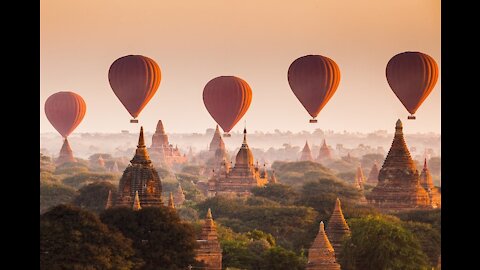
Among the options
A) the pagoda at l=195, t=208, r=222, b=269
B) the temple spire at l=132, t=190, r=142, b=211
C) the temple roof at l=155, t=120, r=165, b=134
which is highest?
the temple roof at l=155, t=120, r=165, b=134

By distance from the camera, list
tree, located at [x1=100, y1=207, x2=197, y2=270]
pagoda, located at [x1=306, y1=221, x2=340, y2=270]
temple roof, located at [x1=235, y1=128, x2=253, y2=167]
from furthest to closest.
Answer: temple roof, located at [x1=235, y1=128, x2=253, y2=167] → pagoda, located at [x1=306, y1=221, x2=340, y2=270] → tree, located at [x1=100, y1=207, x2=197, y2=270]

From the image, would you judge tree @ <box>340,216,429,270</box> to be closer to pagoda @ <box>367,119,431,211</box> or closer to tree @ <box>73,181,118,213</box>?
pagoda @ <box>367,119,431,211</box>

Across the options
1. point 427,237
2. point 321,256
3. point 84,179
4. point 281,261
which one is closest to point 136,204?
point 281,261

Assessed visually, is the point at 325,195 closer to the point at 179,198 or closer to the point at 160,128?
the point at 179,198

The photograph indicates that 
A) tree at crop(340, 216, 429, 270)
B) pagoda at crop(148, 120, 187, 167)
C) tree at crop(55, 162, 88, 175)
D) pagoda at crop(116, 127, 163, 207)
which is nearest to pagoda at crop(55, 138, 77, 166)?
tree at crop(55, 162, 88, 175)
